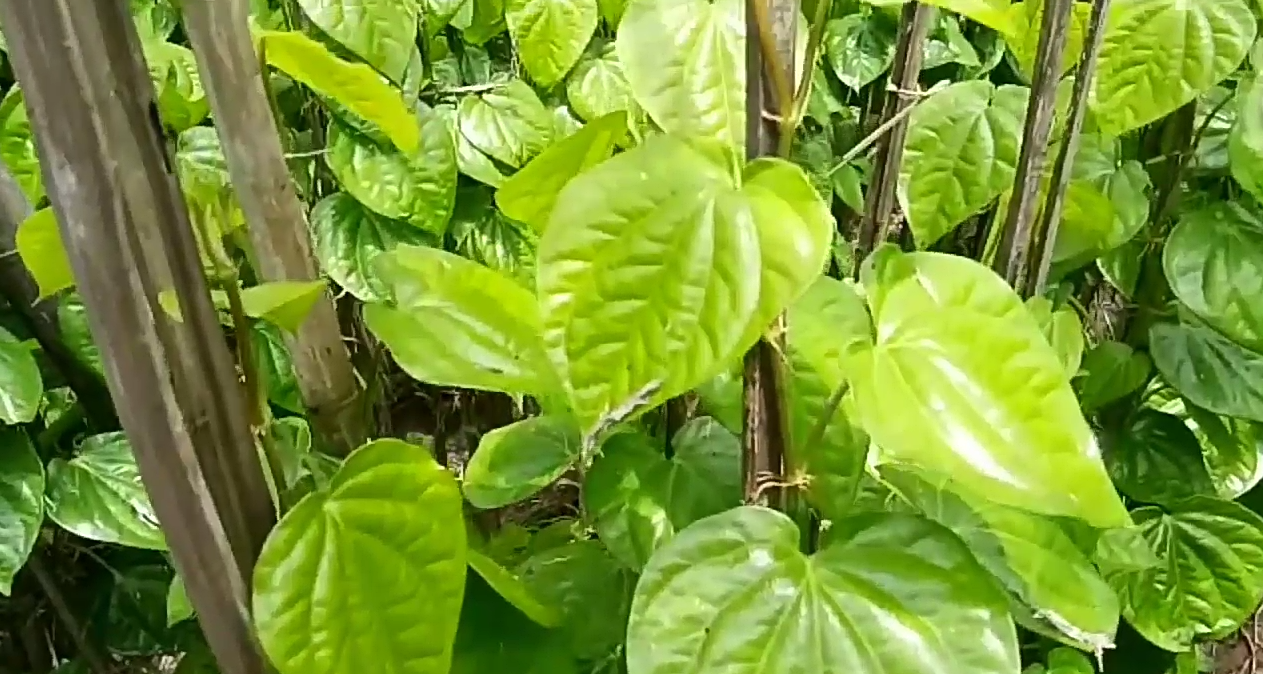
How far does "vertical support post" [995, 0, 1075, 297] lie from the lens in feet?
1.51

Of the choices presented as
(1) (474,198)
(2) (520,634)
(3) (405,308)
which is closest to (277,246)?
(3) (405,308)

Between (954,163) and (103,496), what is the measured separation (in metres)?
0.46

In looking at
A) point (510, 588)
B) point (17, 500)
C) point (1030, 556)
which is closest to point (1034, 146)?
point (1030, 556)

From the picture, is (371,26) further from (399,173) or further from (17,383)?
(17,383)

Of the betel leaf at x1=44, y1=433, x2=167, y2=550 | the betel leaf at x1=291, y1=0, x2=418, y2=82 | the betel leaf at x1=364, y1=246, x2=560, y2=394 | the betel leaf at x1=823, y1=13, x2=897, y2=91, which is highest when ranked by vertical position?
the betel leaf at x1=291, y1=0, x2=418, y2=82

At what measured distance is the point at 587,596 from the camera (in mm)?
473

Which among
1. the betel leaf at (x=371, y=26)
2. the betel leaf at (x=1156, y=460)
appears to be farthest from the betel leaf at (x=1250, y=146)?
the betel leaf at (x=371, y=26)

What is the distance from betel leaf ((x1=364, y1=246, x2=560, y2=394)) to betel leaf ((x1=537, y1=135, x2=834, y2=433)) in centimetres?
11

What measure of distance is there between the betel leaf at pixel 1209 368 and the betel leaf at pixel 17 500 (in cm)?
64

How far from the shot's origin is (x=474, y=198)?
2.81 ft

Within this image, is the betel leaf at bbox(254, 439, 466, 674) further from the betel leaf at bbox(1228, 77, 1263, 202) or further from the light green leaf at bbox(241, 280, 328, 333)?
the betel leaf at bbox(1228, 77, 1263, 202)

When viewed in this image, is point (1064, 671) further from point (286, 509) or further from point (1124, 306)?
point (286, 509)

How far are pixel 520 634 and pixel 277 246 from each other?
0.18 meters

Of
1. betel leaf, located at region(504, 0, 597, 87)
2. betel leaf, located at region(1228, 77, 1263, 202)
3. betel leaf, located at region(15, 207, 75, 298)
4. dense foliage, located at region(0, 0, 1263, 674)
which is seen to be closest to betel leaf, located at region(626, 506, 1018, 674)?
dense foliage, located at region(0, 0, 1263, 674)
